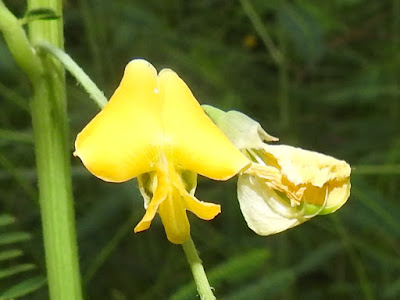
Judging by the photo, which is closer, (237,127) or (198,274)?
(198,274)

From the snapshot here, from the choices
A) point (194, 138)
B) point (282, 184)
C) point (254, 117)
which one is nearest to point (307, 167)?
point (282, 184)

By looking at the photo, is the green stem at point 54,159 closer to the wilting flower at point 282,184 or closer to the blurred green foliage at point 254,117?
the wilting flower at point 282,184

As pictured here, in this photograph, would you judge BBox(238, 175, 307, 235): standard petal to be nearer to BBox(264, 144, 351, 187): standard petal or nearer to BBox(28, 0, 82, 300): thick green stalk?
BBox(264, 144, 351, 187): standard petal

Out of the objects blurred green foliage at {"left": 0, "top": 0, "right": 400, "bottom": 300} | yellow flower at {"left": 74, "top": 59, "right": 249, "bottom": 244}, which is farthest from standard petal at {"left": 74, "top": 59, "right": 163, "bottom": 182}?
blurred green foliage at {"left": 0, "top": 0, "right": 400, "bottom": 300}

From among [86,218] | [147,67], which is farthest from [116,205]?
[147,67]

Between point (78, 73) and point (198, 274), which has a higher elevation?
point (78, 73)

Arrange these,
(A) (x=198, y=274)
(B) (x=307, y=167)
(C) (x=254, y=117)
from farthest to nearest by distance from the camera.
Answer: (C) (x=254, y=117) → (B) (x=307, y=167) → (A) (x=198, y=274)

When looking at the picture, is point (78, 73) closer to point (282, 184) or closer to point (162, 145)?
point (162, 145)
